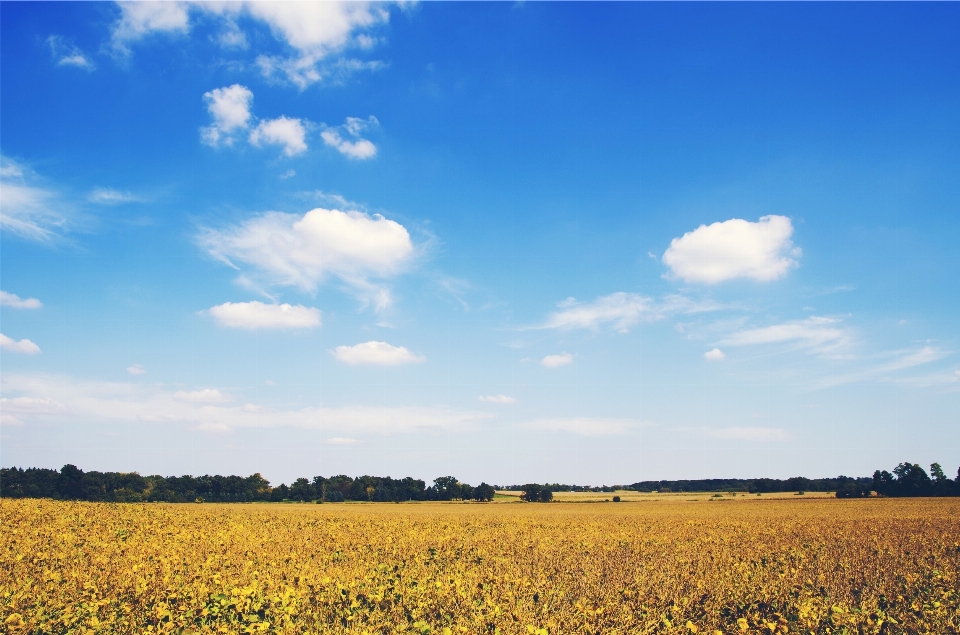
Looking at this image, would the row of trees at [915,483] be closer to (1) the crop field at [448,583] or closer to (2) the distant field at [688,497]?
(2) the distant field at [688,497]

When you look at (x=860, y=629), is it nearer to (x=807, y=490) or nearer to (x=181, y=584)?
(x=181, y=584)

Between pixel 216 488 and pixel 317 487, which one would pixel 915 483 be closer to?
pixel 317 487

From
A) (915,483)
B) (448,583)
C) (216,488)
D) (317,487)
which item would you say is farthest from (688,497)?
(448,583)

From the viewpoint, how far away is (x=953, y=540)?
22.1 metres

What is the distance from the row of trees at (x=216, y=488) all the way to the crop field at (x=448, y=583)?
60.5 meters

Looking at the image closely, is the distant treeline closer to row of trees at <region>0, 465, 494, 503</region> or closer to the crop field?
row of trees at <region>0, 465, 494, 503</region>

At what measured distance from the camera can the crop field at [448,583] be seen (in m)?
8.66

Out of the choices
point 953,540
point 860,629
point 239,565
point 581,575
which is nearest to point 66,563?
point 239,565

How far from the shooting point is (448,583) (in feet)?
35.3

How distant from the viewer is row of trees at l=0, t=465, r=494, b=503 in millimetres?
69588

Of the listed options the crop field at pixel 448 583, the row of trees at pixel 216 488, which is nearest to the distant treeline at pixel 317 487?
the row of trees at pixel 216 488

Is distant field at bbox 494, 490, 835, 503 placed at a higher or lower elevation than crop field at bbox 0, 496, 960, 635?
lower

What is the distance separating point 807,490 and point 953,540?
106710mm

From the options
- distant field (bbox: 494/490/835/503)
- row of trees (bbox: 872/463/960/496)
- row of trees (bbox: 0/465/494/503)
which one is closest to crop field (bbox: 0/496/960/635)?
row of trees (bbox: 0/465/494/503)
